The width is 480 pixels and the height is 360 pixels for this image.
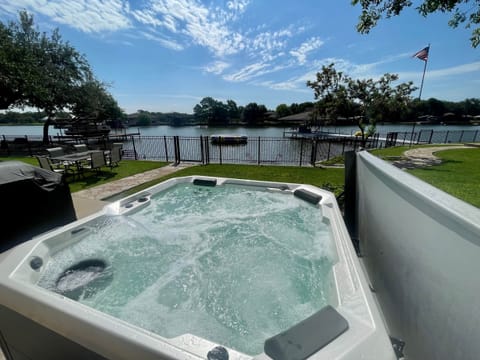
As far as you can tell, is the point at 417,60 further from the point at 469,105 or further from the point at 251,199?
the point at 469,105

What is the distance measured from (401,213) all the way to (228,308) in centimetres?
181

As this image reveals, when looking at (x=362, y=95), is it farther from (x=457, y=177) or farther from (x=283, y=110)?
(x=283, y=110)

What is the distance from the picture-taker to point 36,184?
2609 millimetres

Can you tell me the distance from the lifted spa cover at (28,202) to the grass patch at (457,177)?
6866mm

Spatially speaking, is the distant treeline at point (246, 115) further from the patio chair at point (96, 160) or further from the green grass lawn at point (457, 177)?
the patio chair at point (96, 160)

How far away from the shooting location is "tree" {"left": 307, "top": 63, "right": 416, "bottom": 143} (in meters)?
10.8

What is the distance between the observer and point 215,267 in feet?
9.04

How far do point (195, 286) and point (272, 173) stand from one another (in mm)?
5516

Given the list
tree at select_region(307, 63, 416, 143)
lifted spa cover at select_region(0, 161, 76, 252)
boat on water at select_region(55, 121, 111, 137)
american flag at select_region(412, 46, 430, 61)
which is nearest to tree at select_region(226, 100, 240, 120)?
boat on water at select_region(55, 121, 111, 137)

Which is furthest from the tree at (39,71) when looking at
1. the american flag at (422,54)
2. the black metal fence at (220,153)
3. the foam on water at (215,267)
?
the american flag at (422,54)

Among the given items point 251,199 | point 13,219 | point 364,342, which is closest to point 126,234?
point 13,219

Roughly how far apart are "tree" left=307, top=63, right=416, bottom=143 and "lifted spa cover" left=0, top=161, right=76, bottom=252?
483 inches

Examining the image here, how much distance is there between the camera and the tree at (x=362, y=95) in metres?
10.8

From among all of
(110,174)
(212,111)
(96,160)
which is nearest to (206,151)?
(110,174)
